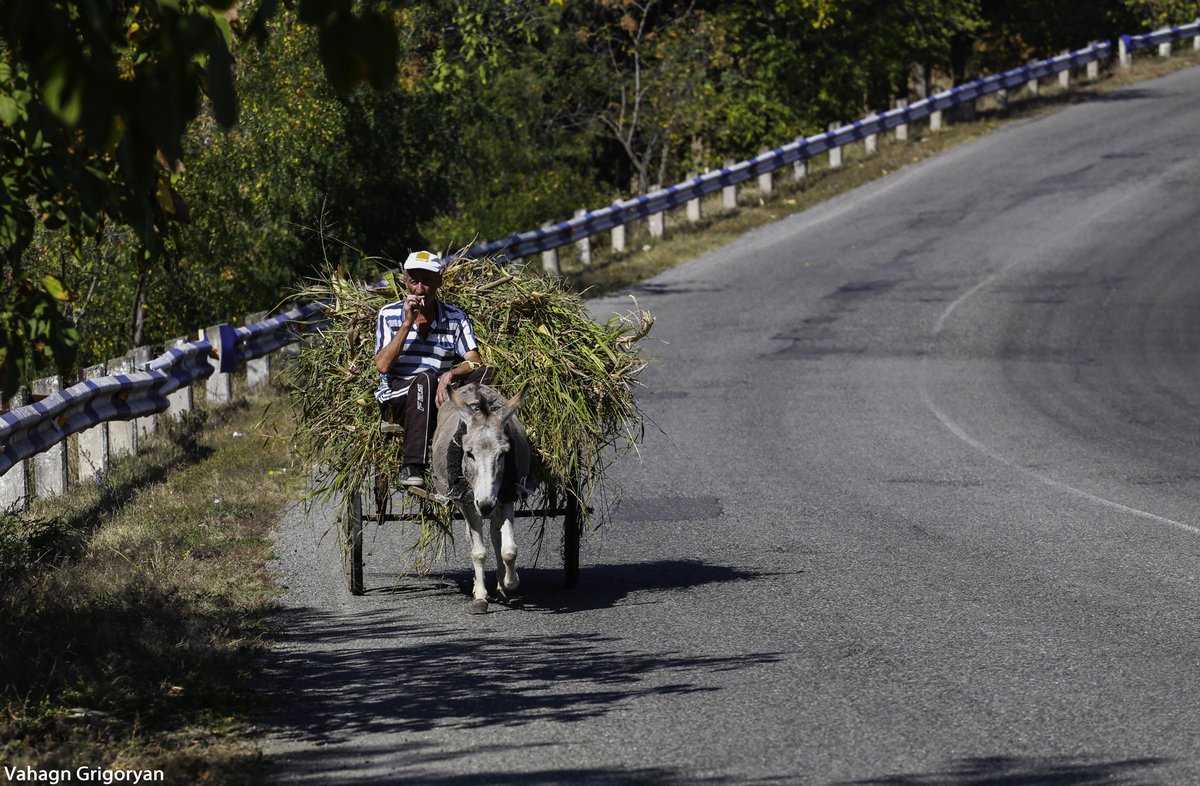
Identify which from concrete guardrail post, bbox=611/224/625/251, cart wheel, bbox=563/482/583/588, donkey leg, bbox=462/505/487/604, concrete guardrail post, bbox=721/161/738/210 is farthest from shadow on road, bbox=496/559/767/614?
concrete guardrail post, bbox=721/161/738/210

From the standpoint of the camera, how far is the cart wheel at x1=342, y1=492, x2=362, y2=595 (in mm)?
10344

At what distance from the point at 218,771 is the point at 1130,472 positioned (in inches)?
427

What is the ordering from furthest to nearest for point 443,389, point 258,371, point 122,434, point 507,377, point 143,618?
point 258,371 → point 122,434 → point 507,377 → point 443,389 → point 143,618

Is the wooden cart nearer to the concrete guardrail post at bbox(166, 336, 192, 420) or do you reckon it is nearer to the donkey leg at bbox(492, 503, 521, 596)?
the donkey leg at bbox(492, 503, 521, 596)

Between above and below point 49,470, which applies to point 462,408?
above

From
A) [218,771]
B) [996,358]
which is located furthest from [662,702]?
[996,358]

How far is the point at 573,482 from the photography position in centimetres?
1040

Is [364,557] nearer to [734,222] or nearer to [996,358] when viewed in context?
[996,358]

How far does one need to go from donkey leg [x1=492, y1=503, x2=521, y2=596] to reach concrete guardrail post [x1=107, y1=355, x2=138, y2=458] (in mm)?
6279

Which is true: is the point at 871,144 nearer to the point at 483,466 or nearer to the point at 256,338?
the point at 256,338

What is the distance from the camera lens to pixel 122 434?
604 inches

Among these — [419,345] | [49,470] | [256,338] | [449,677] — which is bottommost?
[449,677]

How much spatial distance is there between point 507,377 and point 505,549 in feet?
4.36

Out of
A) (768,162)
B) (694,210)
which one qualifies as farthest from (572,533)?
(768,162)
